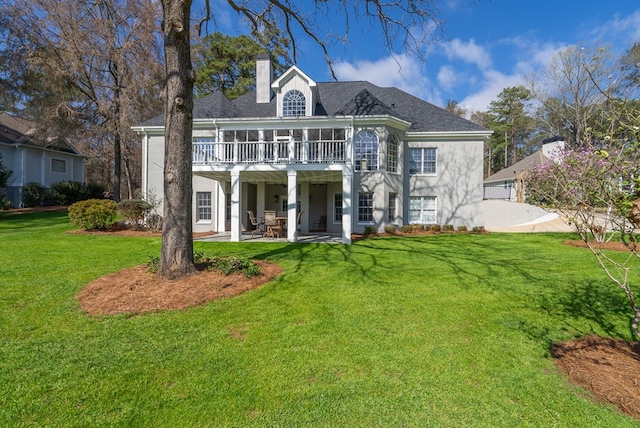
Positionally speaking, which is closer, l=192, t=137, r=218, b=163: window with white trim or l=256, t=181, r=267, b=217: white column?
l=192, t=137, r=218, b=163: window with white trim

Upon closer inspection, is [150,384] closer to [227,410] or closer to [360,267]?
[227,410]

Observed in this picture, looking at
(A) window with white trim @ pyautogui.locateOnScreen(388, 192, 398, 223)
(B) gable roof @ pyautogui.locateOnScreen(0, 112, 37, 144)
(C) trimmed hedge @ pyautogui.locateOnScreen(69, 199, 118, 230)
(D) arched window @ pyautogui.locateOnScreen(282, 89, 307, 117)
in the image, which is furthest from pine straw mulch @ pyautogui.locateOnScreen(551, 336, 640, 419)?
(B) gable roof @ pyautogui.locateOnScreen(0, 112, 37, 144)

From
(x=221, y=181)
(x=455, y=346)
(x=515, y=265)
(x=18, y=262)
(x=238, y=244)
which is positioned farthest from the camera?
(x=221, y=181)

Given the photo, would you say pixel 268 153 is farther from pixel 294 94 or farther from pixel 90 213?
pixel 90 213

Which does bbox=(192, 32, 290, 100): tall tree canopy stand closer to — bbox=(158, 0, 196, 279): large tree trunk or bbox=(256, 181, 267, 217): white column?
bbox=(256, 181, 267, 217): white column

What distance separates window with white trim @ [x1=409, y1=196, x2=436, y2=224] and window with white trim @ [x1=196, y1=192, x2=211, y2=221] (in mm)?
10845

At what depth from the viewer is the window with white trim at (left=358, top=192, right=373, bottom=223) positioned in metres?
14.7

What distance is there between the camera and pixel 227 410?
2.52 meters

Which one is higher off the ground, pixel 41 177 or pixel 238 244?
pixel 41 177

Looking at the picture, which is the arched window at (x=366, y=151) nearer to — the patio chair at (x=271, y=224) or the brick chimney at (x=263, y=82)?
the patio chair at (x=271, y=224)

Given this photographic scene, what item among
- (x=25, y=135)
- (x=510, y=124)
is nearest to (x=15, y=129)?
(x=25, y=135)

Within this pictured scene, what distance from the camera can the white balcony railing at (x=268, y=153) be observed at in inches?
468

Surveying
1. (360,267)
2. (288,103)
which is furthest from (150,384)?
(288,103)

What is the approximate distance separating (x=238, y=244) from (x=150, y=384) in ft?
26.8
